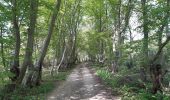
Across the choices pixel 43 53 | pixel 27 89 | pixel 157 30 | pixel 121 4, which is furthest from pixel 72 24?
pixel 157 30

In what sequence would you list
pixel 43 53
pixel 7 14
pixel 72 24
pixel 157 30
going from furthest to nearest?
pixel 72 24 → pixel 43 53 → pixel 157 30 → pixel 7 14

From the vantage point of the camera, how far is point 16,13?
14.0 m

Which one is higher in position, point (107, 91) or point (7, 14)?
point (7, 14)

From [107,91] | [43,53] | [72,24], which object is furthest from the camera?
[72,24]

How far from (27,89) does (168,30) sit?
924 cm

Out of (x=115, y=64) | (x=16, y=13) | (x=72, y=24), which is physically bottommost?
(x=115, y=64)

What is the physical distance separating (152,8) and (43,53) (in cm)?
842

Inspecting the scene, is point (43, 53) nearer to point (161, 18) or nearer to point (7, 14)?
point (7, 14)

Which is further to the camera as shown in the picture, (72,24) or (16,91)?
(72,24)

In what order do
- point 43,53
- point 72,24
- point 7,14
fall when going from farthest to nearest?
point 72,24
point 43,53
point 7,14

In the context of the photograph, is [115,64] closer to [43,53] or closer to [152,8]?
[43,53]

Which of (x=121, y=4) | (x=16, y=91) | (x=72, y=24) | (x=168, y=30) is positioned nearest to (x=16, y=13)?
(x=16, y=91)

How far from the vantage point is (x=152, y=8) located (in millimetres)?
13578

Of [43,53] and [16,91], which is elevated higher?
[43,53]
